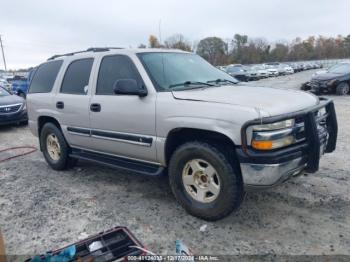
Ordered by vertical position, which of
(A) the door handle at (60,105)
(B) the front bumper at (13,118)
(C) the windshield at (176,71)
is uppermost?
(C) the windshield at (176,71)

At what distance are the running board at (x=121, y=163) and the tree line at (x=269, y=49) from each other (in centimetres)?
5562

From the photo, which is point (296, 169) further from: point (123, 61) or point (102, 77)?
point (102, 77)

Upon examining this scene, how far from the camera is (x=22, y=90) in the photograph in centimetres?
1800

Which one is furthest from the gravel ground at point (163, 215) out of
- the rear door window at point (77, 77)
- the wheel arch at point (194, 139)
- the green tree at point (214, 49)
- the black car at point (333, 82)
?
the green tree at point (214, 49)

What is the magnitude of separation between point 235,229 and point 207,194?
0.46m

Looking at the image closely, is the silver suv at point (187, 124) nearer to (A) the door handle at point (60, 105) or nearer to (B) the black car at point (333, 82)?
(A) the door handle at point (60, 105)

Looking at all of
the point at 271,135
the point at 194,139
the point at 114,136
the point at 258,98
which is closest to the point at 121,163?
the point at 114,136

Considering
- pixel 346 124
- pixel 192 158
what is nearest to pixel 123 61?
pixel 192 158

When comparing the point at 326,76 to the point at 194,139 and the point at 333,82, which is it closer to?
the point at 333,82

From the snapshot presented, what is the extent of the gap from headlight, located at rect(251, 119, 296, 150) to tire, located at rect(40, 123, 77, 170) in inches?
132

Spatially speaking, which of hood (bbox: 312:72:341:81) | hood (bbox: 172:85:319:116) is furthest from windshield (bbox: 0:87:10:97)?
hood (bbox: 312:72:341:81)

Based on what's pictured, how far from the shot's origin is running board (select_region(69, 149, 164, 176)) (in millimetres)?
4004

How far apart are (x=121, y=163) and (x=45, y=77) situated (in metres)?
2.37

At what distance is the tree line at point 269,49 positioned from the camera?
64150 millimetres
